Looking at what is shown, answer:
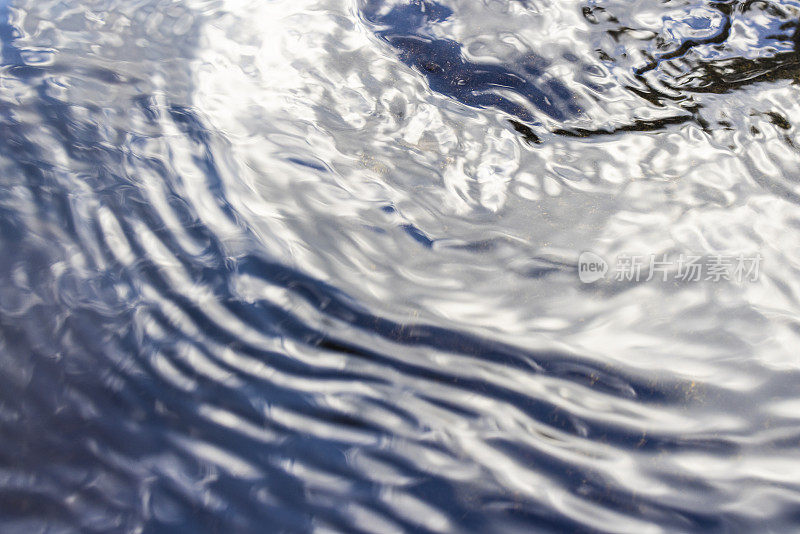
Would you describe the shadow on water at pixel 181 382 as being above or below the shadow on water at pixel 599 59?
below

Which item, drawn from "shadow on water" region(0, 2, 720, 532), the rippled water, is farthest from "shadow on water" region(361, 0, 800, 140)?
"shadow on water" region(0, 2, 720, 532)

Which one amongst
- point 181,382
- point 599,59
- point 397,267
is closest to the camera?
point 181,382

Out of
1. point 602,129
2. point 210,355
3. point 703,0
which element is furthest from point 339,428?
point 703,0

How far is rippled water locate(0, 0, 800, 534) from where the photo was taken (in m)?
1.16

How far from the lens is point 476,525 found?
1.10 metres

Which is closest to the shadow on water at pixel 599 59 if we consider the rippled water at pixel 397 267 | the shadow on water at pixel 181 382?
the rippled water at pixel 397 267

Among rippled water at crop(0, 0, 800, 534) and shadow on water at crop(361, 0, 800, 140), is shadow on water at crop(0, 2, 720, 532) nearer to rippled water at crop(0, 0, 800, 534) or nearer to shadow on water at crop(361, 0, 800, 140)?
rippled water at crop(0, 0, 800, 534)

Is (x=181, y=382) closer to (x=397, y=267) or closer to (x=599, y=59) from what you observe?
(x=397, y=267)

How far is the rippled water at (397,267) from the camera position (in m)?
1.16

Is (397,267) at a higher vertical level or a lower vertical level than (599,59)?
lower

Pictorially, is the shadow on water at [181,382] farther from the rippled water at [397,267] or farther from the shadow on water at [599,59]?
the shadow on water at [599,59]

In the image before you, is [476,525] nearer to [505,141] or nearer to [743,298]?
[743,298]

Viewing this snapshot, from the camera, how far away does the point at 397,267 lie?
1514 mm

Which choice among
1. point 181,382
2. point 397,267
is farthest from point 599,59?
point 181,382
